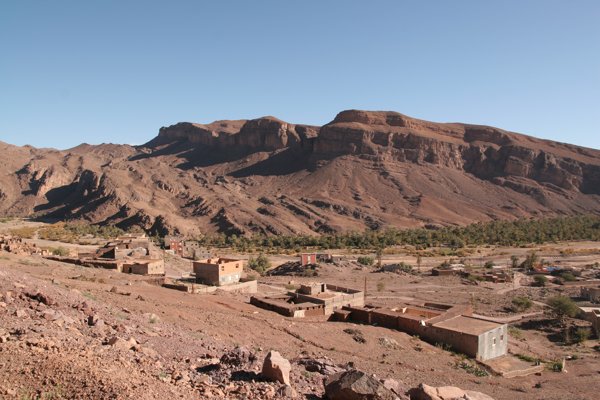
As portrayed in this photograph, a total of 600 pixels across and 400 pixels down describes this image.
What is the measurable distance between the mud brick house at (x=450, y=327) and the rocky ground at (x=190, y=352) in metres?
0.85

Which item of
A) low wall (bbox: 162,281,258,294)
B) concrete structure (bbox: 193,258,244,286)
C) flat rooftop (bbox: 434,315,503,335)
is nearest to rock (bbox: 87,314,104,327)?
low wall (bbox: 162,281,258,294)

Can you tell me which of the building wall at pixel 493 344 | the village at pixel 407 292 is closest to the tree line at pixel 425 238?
the village at pixel 407 292

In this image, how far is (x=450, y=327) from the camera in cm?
A: 1850

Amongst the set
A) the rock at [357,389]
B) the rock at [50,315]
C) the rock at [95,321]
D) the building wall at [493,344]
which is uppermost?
the rock at [50,315]

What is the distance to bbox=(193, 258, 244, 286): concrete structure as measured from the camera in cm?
2706

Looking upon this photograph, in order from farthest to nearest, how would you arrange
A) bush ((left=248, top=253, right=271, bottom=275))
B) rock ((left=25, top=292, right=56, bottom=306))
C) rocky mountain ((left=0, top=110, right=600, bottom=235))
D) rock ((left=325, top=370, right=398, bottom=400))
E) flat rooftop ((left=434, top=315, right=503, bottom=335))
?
rocky mountain ((left=0, top=110, right=600, bottom=235))
bush ((left=248, top=253, right=271, bottom=275))
flat rooftop ((left=434, top=315, right=503, bottom=335))
rock ((left=25, top=292, right=56, bottom=306))
rock ((left=325, top=370, right=398, bottom=400))

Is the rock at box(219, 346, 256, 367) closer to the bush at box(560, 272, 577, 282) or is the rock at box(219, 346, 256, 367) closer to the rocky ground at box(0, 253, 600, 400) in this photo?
the rocky ground at box(0, 253, 600, 400)

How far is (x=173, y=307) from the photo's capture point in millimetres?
15617

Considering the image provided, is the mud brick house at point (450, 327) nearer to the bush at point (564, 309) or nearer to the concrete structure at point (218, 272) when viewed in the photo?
the concrete structure at point (218, 272)

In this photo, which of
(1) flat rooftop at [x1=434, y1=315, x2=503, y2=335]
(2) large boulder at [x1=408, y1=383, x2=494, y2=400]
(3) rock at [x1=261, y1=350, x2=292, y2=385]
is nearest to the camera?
(3) rock at [x1=261, y1=350, x2=292, y2=385]

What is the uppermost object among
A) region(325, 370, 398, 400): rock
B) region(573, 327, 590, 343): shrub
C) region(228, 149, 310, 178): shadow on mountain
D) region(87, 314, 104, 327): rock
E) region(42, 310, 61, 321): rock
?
region(228, 149, 310, 178): shadow on mountain

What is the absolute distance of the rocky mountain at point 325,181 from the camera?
85.7 meters

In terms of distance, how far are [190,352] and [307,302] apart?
12.3 m

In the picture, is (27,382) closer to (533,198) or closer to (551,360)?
(551,360)
